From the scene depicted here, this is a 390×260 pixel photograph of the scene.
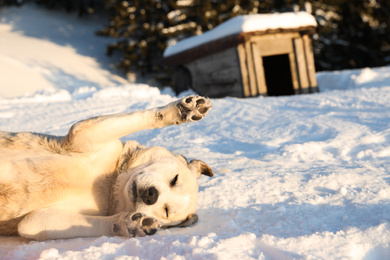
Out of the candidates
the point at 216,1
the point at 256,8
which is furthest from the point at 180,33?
the point at 256,8

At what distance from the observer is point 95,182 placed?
227cm

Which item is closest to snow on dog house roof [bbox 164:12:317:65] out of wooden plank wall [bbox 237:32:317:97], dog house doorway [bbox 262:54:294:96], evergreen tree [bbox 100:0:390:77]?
wooden plank wall [bbox 237:32:317:97]

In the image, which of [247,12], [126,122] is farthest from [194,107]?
[247,12]

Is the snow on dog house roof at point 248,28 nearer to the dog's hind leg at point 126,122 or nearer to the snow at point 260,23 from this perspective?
the snow at point 260,23

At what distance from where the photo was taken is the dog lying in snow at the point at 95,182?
2021 mm

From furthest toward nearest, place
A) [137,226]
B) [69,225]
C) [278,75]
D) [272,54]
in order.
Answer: [278,75], [272,54], [69,225], [137,226]

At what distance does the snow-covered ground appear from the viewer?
67.6 inches

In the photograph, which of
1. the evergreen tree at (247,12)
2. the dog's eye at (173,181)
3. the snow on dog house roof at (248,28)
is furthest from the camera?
the evergreen tree at (247,12)

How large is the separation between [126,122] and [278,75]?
8.44m

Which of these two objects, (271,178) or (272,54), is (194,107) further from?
(272,54)

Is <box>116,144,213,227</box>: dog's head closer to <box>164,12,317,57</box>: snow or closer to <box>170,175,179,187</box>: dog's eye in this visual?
<box>170,175,179,187</box>: dog's eye

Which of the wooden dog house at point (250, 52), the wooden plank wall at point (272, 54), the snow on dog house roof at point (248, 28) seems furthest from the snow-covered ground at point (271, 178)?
the snow on dog house roof at point (248, 28)

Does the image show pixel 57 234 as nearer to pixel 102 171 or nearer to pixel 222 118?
pixel 102 171

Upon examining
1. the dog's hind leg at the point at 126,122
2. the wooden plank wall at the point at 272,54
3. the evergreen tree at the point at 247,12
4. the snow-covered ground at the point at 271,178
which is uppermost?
the evergreen tree at the point at 247,12
